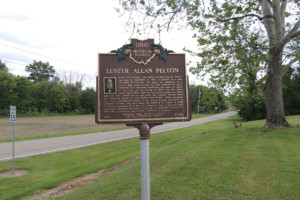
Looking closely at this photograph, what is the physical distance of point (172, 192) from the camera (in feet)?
17.2

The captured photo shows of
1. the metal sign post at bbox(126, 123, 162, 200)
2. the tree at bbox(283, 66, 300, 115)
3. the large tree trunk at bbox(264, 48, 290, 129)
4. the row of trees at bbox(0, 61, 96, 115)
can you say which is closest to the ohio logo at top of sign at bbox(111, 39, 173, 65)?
the metal sign post at bbox(126, 123, 162, 200)

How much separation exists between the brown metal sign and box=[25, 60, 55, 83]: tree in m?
87.2

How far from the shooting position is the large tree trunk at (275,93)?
1400cm

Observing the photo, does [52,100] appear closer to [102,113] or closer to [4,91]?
[4,91]

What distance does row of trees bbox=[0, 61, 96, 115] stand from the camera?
178 ft

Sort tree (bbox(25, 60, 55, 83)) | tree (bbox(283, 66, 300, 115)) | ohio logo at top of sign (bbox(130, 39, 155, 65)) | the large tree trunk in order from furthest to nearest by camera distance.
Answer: tree (bbox(25, 60, 55, 83)) < tree (bbox(283, 66, 300, 115)) < the large tree trunk < ohio logo at top of sign (bbox(130, 39, 155, 65))

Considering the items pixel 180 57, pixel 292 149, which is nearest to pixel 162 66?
pixel 180 57

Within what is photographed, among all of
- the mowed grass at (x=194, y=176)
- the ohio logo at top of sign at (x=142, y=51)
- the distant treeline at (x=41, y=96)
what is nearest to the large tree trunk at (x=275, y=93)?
the mowed grass at (x=194, y=176)

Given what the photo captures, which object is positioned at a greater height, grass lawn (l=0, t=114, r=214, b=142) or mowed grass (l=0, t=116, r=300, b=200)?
mowed grass (l=0, t=116, r=300, b=200)

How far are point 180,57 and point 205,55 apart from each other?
9.77 meters

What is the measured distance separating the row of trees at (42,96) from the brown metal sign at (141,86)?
5655cm

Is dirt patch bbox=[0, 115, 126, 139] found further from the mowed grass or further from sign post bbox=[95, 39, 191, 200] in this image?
sign post bbox=[95, 39, 191, 200]

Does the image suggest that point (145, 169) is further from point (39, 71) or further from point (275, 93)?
point (39, 71)

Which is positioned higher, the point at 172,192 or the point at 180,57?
the point at 180,57
